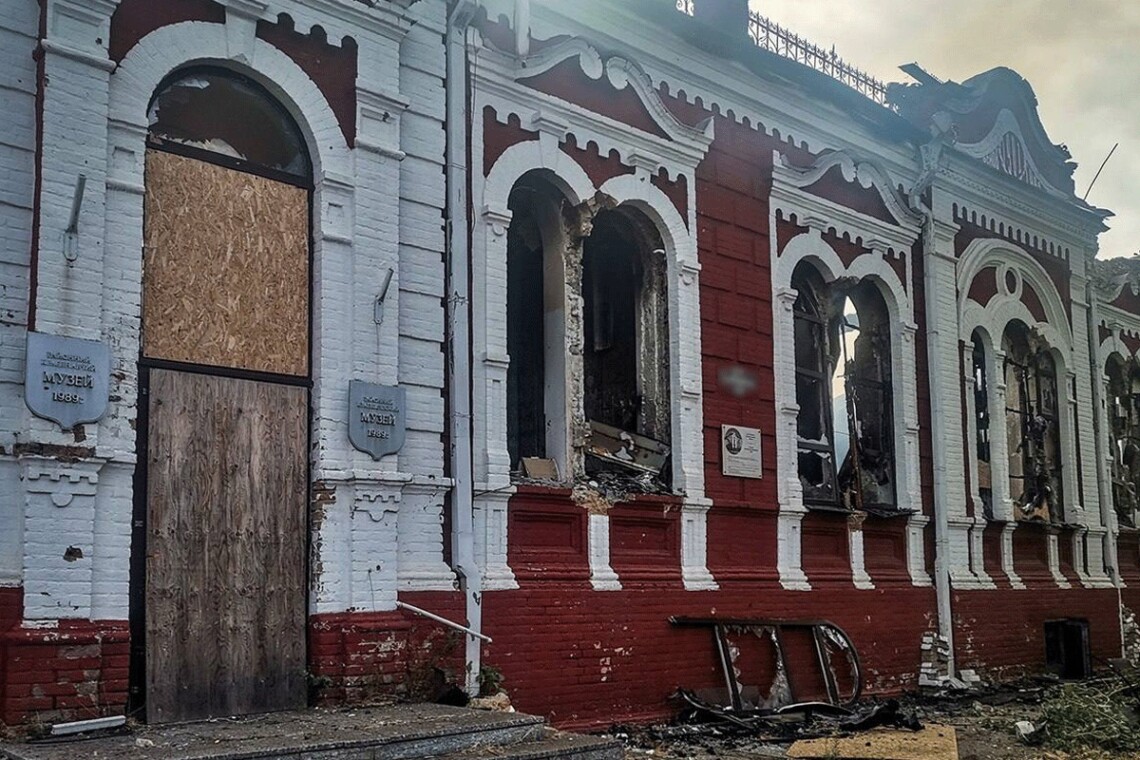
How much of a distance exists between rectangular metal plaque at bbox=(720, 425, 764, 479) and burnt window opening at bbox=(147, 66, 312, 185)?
499 cm

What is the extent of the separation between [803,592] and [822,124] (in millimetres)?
5245

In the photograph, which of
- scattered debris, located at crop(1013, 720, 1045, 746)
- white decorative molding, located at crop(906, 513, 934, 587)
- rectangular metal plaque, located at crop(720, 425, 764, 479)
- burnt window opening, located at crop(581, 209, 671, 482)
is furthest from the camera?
white decorative molding, located at crop(906, 513, 934, 587)

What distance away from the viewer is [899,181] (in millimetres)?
15328

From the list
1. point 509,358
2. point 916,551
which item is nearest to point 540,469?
point 509,358

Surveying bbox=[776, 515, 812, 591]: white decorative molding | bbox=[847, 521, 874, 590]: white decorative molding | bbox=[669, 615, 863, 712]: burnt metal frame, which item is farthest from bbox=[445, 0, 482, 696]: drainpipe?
bbox=[847, 521, 874, 590]: white decorative molding

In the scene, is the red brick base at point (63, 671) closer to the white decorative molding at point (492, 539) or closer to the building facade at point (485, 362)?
the building facade at point (485, 362)

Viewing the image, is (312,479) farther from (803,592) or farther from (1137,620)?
(1137,620)

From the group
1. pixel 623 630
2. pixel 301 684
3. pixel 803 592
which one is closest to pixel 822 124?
pixel 803 592

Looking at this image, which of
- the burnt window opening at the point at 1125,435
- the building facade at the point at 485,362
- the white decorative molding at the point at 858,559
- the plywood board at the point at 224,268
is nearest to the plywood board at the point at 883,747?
the building facade at the point at 485,362

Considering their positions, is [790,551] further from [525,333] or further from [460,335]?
[460,335]

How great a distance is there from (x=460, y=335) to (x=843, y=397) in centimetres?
646

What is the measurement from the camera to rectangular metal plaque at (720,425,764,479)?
12273 millimetres

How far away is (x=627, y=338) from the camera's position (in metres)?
12.5

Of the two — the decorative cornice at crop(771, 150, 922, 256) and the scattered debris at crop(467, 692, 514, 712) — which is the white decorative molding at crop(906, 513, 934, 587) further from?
the scattered debris at crop(467, 692, 514, 712)
